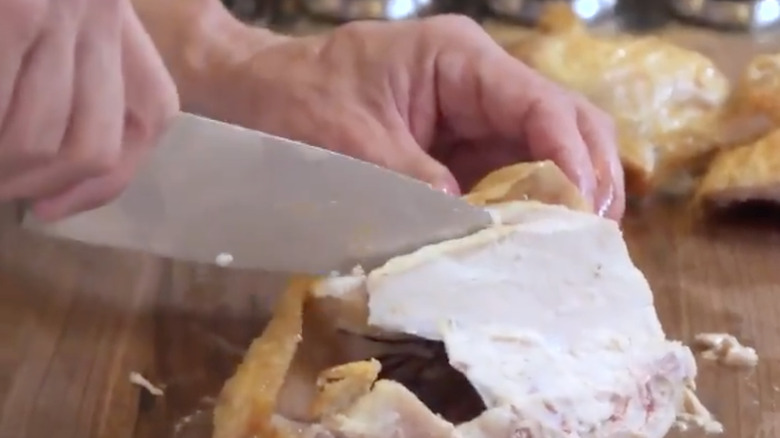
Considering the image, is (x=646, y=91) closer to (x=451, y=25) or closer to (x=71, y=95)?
(x=451, y=25)

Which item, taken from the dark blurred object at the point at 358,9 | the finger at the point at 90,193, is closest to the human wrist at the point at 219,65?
the dark blurred object at the point at 358,9

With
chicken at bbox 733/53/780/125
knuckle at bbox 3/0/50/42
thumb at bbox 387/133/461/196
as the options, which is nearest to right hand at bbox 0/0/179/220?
knuckle at bbox 3/0/50/42

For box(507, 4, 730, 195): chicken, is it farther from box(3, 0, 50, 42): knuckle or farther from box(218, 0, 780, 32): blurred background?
box(3, 0, 50, 42): knuckle

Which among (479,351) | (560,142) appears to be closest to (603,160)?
(560,142)

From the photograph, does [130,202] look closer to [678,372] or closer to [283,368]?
[283,368]

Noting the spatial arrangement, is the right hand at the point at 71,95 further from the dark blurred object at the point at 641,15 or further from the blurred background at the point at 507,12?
the dark blurred object at the point at 641,15

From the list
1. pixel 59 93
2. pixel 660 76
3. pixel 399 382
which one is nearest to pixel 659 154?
pixel 660 76
